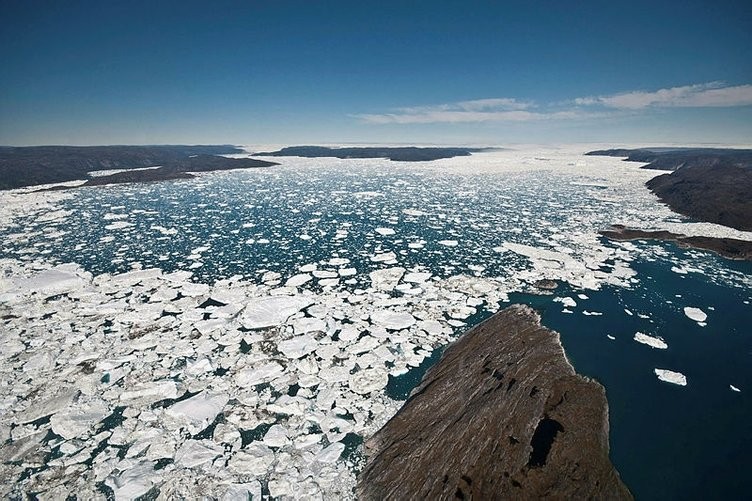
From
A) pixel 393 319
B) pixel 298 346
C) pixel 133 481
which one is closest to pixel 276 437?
pixel 133 481

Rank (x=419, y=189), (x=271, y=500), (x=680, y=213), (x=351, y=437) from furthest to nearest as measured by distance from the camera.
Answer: (x=419, y=189), (x=680, y=213), (x=351, y=437), (x=271, y=500)

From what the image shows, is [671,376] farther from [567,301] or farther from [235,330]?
[235,330]

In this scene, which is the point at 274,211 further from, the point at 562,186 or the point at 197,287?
the point at 562,186

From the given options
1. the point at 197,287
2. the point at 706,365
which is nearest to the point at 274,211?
the point at 197,287

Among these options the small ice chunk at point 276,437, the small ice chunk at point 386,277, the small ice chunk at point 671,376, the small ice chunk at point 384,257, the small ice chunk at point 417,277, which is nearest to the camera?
the small ice chunk at point 276,437

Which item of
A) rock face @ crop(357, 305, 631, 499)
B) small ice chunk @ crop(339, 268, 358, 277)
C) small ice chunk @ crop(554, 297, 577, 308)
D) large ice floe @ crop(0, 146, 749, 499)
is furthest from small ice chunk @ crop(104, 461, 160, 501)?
small ice chunk @ crop(554, 297, 577, 308)

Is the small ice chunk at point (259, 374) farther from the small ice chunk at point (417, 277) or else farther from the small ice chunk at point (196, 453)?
the small ice chunk at point (417, 277)

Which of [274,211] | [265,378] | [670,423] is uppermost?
[274,211]

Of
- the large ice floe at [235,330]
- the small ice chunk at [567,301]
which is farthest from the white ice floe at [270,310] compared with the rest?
the small ice chunk at [567,301]
